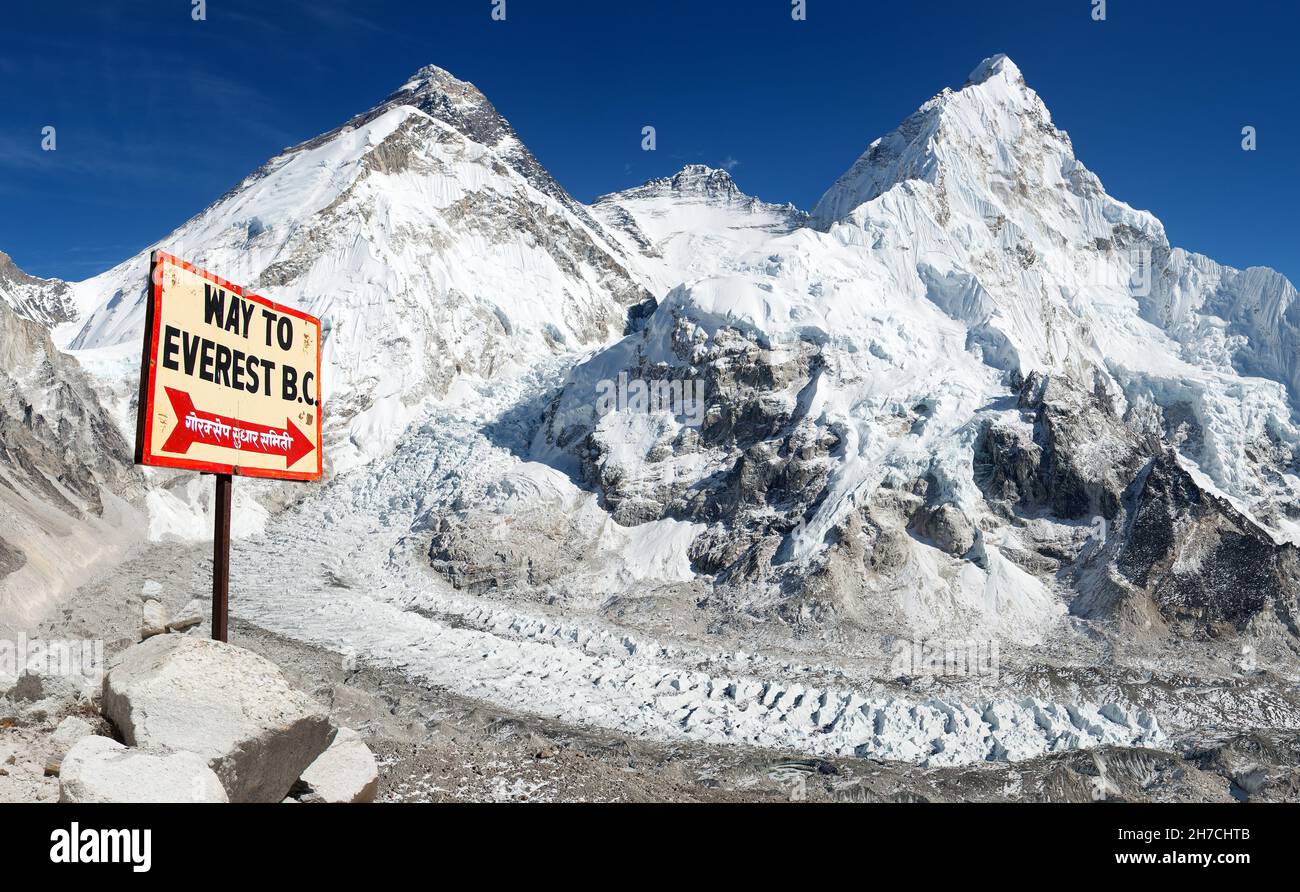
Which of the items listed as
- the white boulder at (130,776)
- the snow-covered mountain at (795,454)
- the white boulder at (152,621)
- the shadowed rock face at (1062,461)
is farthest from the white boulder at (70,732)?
the shadowed rock face at (1062,461)

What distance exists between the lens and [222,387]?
29.8 ft

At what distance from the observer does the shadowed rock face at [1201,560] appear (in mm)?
27703

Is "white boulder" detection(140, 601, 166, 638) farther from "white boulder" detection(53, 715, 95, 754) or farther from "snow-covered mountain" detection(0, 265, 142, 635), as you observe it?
"snow-covered mountain" detection(0, 265, 142, 635)

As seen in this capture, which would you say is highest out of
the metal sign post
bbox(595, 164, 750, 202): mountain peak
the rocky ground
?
bbox(595, 164, 750, 202): mountain peak

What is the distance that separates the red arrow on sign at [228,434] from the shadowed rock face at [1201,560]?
99.3 ft

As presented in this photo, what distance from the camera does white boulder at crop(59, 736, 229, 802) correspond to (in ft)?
19.7

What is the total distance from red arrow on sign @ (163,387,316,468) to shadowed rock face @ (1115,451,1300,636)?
3027cm

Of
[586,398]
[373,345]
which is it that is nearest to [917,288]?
[586,398]

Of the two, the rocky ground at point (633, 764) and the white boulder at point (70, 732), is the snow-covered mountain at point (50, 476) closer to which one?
the rocky ground at point (633, 764)

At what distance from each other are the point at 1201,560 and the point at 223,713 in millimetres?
33202

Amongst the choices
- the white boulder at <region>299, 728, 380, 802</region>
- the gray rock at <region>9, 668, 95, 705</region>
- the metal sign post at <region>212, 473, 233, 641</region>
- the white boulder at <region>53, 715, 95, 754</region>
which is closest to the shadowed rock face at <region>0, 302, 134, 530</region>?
the gray rock at <region>9, 668, 95, 705</region>

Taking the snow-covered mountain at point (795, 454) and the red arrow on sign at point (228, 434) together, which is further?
the snow-covered mountain at point (795, 454)
